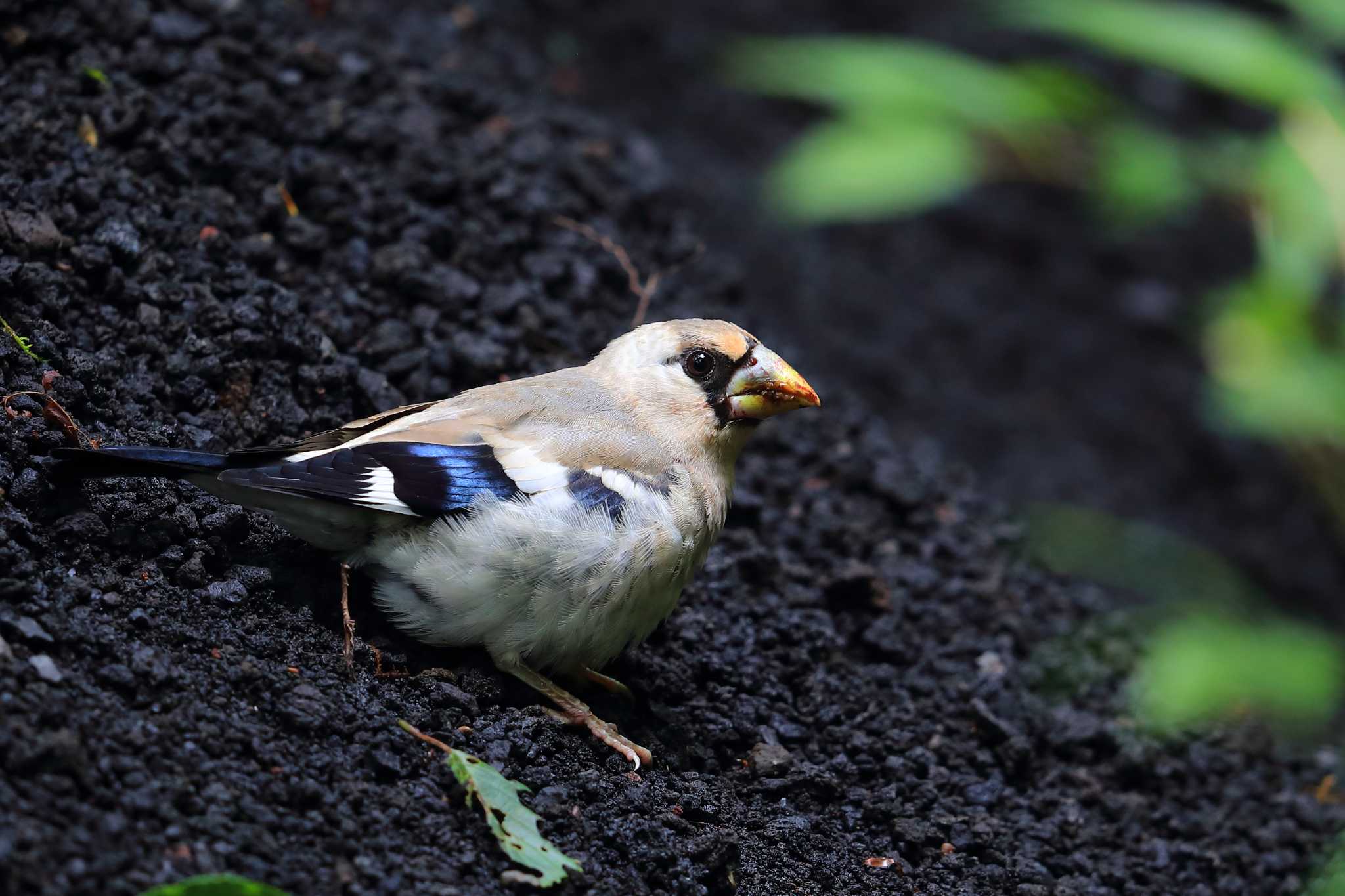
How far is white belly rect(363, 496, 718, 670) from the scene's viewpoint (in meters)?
3.26

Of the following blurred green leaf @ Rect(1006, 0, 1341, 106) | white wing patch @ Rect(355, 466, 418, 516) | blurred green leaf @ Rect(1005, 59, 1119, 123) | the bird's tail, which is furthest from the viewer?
blurred green leaf @ Rect(1005, 59, 1119, 123)

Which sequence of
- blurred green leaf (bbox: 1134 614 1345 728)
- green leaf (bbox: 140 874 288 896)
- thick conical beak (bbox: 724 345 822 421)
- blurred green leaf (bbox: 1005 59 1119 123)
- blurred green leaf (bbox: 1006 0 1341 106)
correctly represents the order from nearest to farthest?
green leaf (bbox: 140 874 288 896), blurred green leaf (bbox: 1134 614 1345 728), blurred green leaf (bbox: 1006 0 1341 106), blurred green leaf (bbox: 1005 59 1119 123), thick conical beak (bbox: 724 345 822 421)

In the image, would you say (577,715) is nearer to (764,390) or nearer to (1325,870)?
(764,390)

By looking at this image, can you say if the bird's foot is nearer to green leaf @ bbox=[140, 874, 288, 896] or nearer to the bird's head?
the bird's head

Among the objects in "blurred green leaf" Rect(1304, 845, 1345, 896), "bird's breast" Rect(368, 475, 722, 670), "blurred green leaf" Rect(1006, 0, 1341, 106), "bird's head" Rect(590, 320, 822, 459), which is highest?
"blurred green leaf" Rect(1006, 0, 1341, 106)

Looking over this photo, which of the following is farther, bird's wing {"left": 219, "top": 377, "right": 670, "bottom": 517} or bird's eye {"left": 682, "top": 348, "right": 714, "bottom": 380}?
bird's eye {"left": 682, "top": 348, "right": 714, "bottom": 380}

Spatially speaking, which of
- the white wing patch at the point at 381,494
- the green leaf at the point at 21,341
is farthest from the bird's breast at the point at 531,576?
the green leaf at the point at 21,341

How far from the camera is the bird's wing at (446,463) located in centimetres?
320

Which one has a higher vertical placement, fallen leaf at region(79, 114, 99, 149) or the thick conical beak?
fallen leaf at region(79, 114, 99, 149)

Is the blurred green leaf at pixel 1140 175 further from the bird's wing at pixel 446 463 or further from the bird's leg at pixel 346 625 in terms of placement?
the bird's leg at pixel 346 625

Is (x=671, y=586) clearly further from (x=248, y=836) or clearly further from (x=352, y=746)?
(x=248, y=836)

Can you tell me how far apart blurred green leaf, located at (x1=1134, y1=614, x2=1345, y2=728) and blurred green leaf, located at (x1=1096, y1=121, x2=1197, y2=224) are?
133cm

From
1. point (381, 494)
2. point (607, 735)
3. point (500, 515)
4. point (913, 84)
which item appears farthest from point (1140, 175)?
point (381, 494)

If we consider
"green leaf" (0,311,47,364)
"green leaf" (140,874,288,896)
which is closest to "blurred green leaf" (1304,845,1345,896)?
"green leaf" (140,874,288,896)
